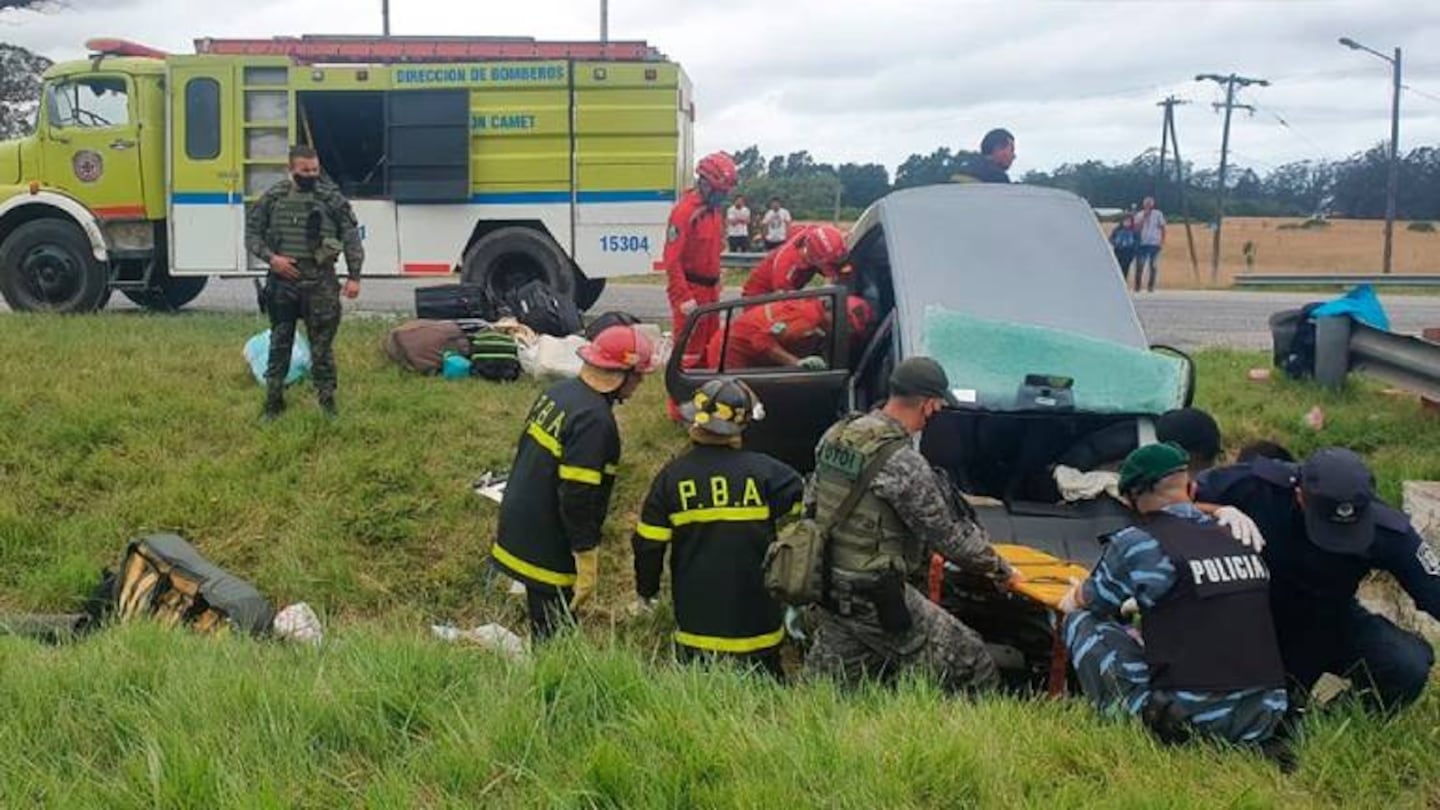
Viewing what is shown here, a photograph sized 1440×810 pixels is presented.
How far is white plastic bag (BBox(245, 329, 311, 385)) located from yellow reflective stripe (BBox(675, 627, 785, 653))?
4887 millimetres

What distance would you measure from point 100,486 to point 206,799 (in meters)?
5.13

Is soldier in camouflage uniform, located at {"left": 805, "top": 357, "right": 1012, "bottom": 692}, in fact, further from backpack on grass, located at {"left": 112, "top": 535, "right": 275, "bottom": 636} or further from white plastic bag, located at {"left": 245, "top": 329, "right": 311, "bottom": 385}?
white plastic bag, located at {"left": 245, "top": 329, "right": 311, "bottom": 385}

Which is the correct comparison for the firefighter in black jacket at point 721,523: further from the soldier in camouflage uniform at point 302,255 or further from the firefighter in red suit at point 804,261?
the soldier in camouflage uniform at point 302,255

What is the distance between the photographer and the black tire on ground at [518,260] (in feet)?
40.9

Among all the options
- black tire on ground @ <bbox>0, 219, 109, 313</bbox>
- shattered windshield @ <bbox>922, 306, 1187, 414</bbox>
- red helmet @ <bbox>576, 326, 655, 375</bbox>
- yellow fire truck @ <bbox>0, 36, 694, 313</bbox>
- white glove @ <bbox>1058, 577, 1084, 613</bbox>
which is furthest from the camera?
yellow fire truck @ <bbox>0, 36, 694, 313</bbox>

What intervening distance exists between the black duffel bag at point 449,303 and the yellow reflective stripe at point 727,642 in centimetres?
625

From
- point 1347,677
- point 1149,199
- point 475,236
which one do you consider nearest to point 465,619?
point 1347,677

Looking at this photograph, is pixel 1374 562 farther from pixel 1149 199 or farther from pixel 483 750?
pixel 1149 199

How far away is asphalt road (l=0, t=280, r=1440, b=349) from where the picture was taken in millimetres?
14023

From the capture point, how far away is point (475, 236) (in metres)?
12.8

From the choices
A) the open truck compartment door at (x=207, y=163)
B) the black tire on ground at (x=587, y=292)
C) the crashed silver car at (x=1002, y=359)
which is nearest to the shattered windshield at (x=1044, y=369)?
the crashed silver car at (x=1002, y=359)

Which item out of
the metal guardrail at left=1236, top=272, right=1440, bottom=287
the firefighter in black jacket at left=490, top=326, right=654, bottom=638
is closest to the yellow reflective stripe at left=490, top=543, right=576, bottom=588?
the firefighter in black jacket at left=490, top=326, right=654, bottom=638

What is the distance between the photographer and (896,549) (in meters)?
4.60

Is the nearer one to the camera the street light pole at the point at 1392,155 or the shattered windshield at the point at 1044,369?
the shattered windshield at the point at 1044,369
